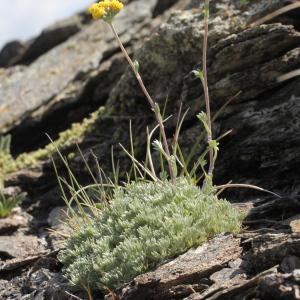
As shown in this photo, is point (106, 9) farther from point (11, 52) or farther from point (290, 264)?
point (11, 52)

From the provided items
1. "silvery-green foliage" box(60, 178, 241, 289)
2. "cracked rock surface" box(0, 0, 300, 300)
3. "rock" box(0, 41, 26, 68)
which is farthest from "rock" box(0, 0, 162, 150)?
"silvery-green foliage" box(60, 178, 241, 289)

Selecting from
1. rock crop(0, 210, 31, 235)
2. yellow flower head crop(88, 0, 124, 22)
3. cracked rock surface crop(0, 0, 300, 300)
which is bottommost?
rock crop(0, 210, 31, 235)

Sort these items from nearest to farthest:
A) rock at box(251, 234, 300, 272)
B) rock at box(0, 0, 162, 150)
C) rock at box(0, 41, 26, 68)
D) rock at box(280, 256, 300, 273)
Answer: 1. rock at box(280, 256, 300, 273)
2. rock at box(251, 234, 300, 272)
3. rock at box(0, 0, 162, 150)
4. rock at box(0, 41, 26, 68)

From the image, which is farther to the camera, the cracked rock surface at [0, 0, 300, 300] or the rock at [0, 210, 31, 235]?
the rock at [0, 210, 31, 235]

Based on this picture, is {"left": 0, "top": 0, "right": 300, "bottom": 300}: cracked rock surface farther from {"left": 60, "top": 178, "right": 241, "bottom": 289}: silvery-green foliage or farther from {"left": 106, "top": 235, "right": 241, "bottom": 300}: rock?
{"left": 60, "top": 178, "right": 241, "bottom": 289}: silvery-green foliage

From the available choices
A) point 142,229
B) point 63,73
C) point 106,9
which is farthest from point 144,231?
point 63,73

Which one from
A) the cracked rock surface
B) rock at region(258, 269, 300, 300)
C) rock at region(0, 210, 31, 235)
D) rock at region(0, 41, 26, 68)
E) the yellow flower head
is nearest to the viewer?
rock at region(258, 269, 300, 300)

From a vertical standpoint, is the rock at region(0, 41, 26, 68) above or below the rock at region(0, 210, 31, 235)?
above
